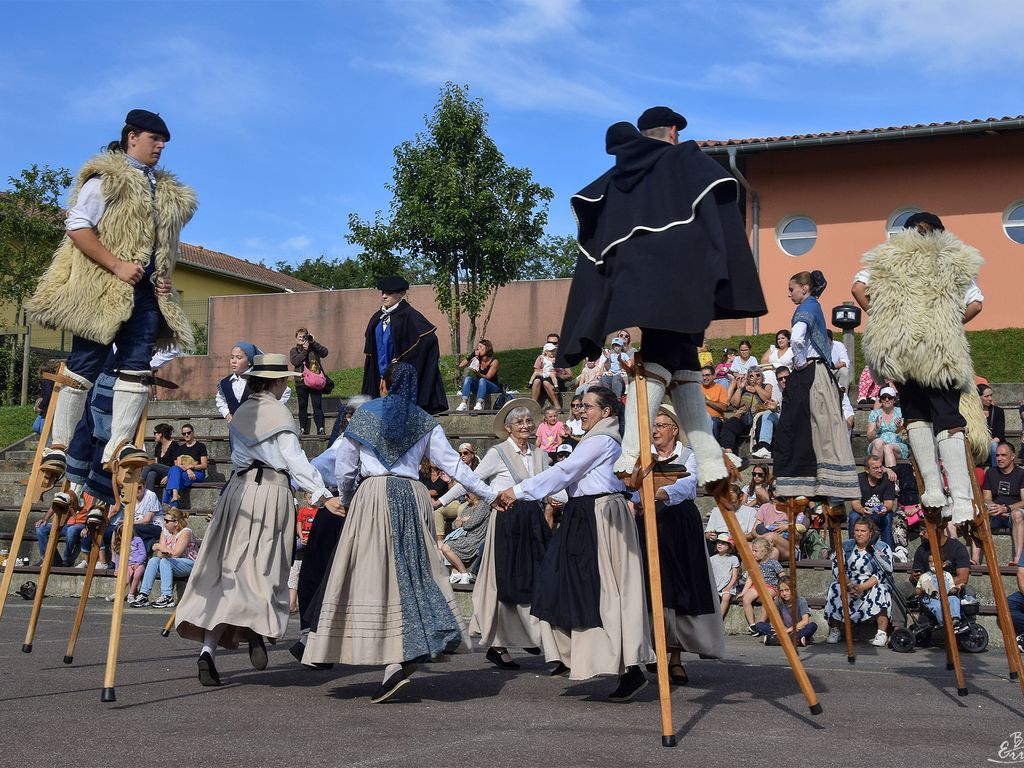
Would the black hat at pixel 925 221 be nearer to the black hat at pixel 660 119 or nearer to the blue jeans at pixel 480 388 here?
the black hat at pixel 660 119

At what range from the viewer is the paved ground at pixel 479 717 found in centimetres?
531


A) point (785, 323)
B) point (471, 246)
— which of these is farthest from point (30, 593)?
point (785, 323)

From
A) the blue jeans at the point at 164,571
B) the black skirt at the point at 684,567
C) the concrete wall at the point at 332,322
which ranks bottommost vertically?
the black skirt at the point at 684,567

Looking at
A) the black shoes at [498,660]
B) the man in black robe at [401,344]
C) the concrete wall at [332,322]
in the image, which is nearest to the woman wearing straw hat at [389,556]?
the black shoes at [498,660]

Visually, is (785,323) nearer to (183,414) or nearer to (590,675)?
(183,414)

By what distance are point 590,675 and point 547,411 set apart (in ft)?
35.1

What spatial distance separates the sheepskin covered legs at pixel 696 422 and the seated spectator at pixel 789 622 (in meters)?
4.82

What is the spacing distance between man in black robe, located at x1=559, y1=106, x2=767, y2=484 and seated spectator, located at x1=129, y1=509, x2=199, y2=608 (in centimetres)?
993

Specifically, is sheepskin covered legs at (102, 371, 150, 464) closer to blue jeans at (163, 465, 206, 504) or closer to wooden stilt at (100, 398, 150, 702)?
wooden stilt at (100, 398, 150, 702)

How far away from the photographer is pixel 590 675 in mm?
7148

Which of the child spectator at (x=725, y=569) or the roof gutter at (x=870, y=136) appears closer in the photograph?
the child spectator at (x=725, y=569)

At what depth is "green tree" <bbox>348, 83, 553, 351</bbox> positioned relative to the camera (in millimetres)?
29344

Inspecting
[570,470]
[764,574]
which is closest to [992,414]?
[764,574]

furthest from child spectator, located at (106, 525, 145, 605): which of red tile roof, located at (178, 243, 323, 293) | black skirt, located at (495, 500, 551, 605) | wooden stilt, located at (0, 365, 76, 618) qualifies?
red tile roof, located at (178, 243, 323, 293)
